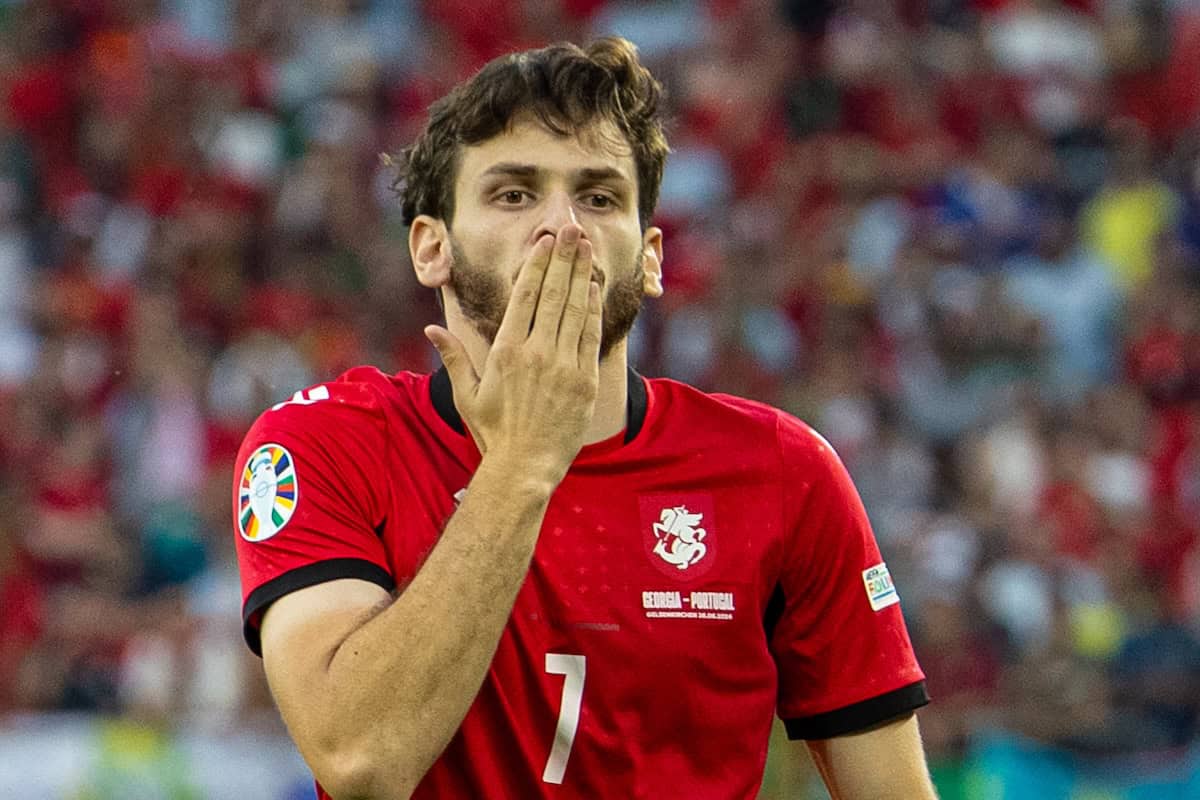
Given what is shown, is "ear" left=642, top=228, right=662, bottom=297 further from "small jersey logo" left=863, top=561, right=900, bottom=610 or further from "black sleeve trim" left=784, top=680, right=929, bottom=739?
"black sleeve trim" left=784, top=680, right=929, bottom=739

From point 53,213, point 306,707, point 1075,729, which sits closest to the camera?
point 306,707

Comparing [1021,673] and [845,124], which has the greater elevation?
[845,124]

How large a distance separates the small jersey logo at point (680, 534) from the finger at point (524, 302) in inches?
20.5

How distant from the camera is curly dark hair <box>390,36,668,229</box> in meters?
3.50

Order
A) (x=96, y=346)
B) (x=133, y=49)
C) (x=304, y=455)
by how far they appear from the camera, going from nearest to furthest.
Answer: (x=304, y=455) → (x=96, y=346) → (x=133, y=49)

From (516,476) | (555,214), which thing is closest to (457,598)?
(516,476)

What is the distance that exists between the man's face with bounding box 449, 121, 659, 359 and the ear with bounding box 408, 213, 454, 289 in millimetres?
48

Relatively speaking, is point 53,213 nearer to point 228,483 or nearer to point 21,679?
point 228,483

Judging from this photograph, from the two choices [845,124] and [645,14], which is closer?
[845,124]

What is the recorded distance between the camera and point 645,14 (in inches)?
468

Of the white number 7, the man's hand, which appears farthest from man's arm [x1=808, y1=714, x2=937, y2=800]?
the man's hand

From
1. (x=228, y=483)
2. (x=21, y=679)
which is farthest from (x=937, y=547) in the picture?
(x=21, y=679)

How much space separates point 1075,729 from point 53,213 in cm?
585

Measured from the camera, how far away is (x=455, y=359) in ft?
10.5
